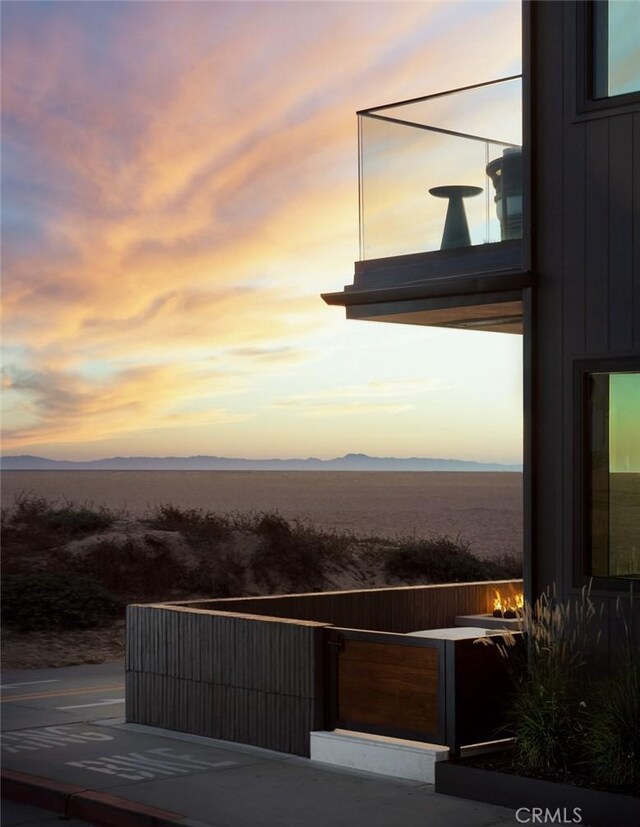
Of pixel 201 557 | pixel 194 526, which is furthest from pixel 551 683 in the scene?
pixel 194 526

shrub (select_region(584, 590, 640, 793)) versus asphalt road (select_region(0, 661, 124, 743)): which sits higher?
shrub (select_region(584, 590, 640, 793))

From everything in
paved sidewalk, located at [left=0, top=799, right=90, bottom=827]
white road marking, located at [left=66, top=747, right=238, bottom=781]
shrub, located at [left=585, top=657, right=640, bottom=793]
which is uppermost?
shrub, located at [left=585, top=657, right=640, bottom=793]

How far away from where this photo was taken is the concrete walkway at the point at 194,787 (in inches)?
326

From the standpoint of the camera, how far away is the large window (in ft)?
31.8

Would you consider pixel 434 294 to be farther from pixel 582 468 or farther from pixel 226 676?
pixel 226 676

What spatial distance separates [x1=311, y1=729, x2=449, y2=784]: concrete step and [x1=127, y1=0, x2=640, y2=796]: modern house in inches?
1.3

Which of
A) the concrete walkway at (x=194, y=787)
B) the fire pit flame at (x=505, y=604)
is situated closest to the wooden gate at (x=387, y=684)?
the concrete walkway at (x=194, y=787)

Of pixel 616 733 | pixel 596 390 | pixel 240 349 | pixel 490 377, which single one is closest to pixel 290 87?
pixel 596 390

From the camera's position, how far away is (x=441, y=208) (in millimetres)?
11945

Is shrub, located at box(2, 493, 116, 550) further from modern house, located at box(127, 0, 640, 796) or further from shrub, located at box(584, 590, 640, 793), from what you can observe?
shrub, located at box(584, 590, 640, 793)

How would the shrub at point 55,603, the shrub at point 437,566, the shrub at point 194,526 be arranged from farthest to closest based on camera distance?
the shrub at point 437,566
the shrub at point 194,526
the shrub at point 55,603

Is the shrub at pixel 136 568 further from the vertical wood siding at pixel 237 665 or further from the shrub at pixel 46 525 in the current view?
the vertical wood siding at pixel 237 665

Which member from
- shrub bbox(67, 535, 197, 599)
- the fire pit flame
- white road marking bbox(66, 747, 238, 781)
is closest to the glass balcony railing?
the fire pit flame

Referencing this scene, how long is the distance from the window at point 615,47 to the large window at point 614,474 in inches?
91.1
